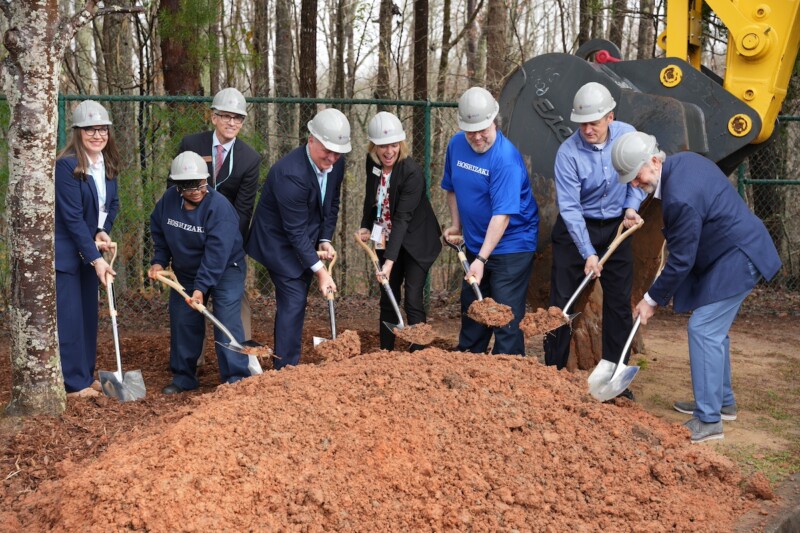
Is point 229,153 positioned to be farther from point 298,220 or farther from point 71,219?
point 71,219

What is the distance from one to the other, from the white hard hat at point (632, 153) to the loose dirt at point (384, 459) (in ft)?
3.81

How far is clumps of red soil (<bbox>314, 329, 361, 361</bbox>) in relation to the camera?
195 inches

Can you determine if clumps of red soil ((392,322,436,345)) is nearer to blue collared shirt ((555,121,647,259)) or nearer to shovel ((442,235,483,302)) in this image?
shovel ((442,235,483,302))

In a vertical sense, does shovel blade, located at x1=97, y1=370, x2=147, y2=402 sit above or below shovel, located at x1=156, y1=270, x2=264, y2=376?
below

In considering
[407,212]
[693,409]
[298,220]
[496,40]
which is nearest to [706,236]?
[693,409]

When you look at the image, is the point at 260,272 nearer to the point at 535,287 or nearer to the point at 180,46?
the point at 180,46

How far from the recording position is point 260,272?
9.03 meters

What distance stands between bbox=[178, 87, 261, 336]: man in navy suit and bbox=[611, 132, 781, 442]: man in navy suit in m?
2.50

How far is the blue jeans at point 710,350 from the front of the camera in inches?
182

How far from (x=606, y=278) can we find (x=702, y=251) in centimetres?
71

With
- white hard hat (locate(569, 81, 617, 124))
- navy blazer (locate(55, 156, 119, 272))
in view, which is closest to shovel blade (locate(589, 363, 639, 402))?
white hard hat (locate(569, 81, 617, 124))

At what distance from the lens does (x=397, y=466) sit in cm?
350

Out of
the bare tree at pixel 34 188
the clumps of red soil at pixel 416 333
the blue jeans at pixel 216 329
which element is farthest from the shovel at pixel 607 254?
the bare tree at pixel 34 188

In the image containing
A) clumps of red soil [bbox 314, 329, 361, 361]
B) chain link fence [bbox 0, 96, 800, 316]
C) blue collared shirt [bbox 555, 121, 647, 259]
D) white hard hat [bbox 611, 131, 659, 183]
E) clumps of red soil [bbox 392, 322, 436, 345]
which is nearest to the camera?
white hard hat [bbox 611, 131, 659, 183]
